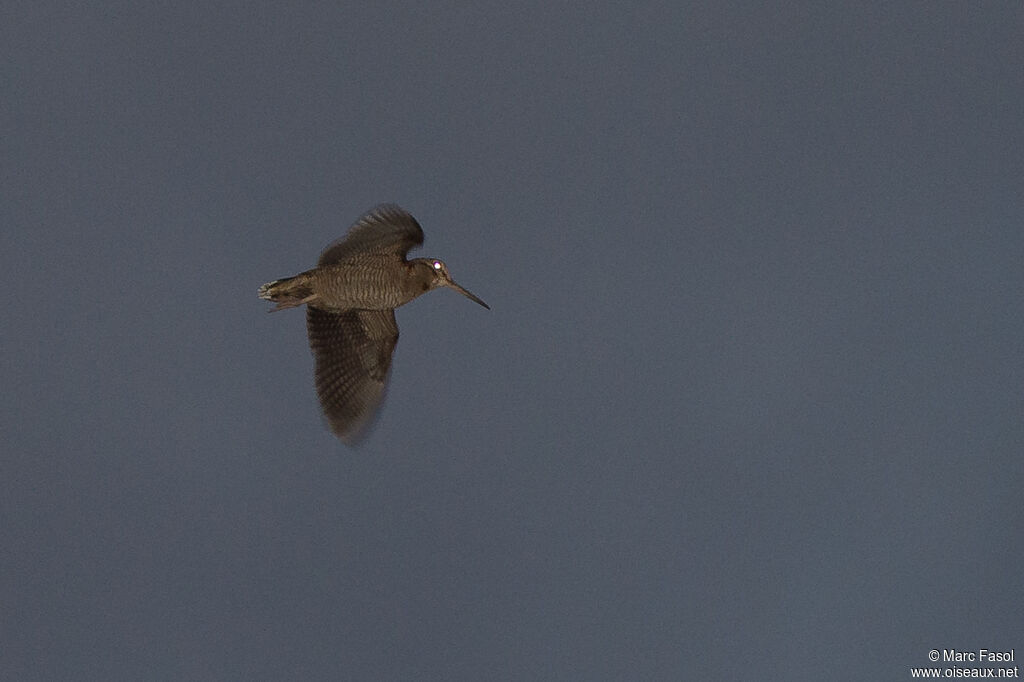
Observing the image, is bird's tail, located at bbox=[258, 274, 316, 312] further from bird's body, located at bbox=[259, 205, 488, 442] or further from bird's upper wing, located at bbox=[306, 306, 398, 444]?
bird's upper wing, located at bbox=[306, 306, 398, 444]

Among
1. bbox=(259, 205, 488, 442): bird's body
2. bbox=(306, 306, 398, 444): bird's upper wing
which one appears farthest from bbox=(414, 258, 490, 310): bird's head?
bbox=(306, 306, 398, 444): bird's upper wing

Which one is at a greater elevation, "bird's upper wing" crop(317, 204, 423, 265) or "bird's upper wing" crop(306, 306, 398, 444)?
"bird's upper wing" crop(317, 204, 423, 265)

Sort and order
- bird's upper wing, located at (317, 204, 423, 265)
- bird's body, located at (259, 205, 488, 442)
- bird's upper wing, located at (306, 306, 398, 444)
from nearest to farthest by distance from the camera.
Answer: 1. bird's upper wing, located at (317, 204, 423, 265)
2. bird's body, located at (259, 205, 488, 442)
3. bird's upper wing, located at (306, 306, 398, 444)

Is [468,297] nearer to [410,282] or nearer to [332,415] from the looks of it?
[410,282]

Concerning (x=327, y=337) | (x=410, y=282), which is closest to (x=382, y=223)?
(x=410, y=282)

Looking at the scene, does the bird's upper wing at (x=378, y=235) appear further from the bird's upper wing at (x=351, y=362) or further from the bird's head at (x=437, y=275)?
the bird's upper wing at (x=351, y=362)
